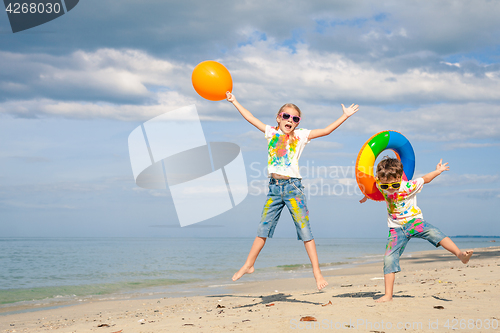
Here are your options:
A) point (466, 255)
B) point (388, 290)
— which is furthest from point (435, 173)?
point (388, 290)

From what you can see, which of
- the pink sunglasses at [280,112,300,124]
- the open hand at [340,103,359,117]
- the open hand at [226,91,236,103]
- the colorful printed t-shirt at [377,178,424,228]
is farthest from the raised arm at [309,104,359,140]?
the open hand at [226,91,236,103]

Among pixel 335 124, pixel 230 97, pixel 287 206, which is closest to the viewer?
pixel 335 124

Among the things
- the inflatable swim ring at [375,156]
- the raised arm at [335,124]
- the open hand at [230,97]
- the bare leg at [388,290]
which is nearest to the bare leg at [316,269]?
the bare leg at [388,290]

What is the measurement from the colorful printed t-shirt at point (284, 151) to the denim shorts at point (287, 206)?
12cm

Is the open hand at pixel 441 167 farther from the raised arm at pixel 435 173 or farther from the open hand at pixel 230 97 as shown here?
the open hand at pixel 230 97

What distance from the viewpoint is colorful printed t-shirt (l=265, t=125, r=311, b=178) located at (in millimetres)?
4375

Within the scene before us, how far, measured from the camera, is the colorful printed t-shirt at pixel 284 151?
14.4 ft

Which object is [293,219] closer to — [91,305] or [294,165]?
[294,165]

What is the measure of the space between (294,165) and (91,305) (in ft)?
18.4

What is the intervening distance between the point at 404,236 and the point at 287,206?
1380 mm

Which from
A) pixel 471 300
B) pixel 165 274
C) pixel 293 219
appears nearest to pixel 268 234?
pixel 293 219

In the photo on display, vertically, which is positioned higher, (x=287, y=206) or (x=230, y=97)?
(x=230, y=97)

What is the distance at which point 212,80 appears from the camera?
4660 mm

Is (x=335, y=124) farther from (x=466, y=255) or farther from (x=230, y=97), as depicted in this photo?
(x=466, y=255)
